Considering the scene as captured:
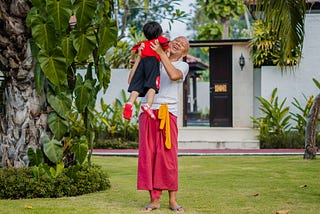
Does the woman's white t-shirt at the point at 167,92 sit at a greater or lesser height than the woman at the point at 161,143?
greater

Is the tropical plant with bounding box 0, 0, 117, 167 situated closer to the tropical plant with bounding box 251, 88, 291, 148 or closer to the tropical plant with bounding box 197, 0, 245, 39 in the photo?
the tropical plant with bounding box 251, 88, 291, 148

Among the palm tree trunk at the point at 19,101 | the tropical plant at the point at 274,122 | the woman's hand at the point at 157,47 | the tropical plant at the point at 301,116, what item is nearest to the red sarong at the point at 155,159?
the woman's hand at the point at 157,47

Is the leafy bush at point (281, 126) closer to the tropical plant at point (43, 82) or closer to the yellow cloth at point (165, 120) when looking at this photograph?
the tropical plant at point (43, 82)

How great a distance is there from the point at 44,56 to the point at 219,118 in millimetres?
13702

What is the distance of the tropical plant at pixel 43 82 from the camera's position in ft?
23.0

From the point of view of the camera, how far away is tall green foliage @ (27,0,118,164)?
6.77 meters

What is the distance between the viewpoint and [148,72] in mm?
6031

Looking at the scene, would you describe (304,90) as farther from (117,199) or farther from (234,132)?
(117,199)

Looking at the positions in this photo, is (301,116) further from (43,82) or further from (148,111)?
(148,111)

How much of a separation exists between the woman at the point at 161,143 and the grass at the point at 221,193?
0.24 meters

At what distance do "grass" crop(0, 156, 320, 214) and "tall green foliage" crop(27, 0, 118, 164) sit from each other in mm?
670

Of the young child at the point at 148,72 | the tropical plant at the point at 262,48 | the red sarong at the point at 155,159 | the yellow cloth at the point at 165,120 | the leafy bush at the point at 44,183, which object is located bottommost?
the leafy bush at the point at 44,183

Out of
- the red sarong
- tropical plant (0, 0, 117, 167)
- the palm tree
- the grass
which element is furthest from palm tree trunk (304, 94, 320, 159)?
the red sarong

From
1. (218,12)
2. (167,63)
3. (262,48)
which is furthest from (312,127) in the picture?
(218,12)
